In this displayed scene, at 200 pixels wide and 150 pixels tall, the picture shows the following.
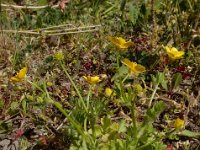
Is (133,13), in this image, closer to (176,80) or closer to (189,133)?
(176,80)

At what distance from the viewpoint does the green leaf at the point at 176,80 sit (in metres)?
2.42

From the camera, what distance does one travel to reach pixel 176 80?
2.44 meters

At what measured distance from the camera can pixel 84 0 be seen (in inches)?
131

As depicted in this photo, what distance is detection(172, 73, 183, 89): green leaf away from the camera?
2420mm

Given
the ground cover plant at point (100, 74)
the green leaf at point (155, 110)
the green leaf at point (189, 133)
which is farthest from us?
the green leaf at point (189, 133)

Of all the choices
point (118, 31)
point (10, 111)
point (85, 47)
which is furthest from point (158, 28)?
point (10, 111)

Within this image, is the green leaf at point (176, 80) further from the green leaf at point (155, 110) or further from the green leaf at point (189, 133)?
the green leaf at point (155, 110)

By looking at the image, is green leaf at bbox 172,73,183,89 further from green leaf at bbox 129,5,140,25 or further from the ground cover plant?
green leaf at bbox 129,5,140,25

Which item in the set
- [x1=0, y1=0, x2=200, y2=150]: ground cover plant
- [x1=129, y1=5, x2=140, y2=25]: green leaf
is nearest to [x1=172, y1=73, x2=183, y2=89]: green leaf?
[x1=0, y1=0, x2=200, y2=150]: ground cover plant

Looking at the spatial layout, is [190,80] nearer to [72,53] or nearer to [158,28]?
[158,28]

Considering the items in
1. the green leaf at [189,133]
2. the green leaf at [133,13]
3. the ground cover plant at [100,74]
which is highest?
the green leaf at [133,13]

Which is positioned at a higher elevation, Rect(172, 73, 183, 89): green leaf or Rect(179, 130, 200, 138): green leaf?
Rect(172, 73, 183, 89): green leaf

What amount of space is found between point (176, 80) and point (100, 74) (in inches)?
18.3

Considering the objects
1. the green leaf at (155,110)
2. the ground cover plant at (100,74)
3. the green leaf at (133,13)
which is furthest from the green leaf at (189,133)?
the green leaf at (133,13)
